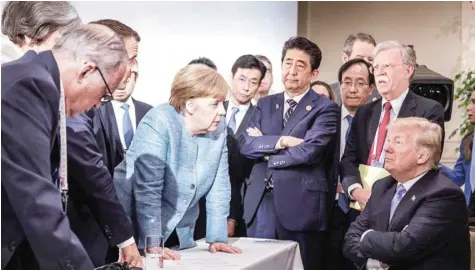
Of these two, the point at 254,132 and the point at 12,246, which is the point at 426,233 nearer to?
the point at 254,132

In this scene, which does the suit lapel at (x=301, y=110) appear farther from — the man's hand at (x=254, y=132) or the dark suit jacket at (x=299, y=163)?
the man's hand at (x=254, y=132)

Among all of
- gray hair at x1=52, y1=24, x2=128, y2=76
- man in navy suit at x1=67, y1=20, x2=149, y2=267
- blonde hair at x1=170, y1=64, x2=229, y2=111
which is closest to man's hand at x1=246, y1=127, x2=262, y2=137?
blonde hair at x1=170, y1=64, x2=229, y2=111

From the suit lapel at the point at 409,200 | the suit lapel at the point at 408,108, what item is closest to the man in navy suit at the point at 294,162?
the suit lapel at the point at 408,108

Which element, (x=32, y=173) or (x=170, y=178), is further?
(x=170, y=178)

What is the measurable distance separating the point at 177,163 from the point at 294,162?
0.82 metres

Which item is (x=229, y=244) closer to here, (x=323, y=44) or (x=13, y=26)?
(x=13, y=26)

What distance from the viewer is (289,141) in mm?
3463

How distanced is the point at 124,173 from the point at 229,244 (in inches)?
21.0

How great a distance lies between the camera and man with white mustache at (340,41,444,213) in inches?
133

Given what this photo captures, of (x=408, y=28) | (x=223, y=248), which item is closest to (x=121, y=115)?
(x=223, y=248)

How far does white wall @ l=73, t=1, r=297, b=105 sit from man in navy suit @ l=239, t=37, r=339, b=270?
699 millimetres

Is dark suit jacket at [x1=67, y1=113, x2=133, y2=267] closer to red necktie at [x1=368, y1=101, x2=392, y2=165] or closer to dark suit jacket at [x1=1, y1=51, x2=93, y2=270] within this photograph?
dark suit jacket at [x1=1, y1=51, x2=93, y2=270]

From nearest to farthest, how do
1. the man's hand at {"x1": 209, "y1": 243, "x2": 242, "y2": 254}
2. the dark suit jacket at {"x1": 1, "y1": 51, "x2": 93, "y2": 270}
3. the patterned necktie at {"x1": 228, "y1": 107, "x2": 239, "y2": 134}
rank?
1. the dark suit jacket at {"x1": 1, "y1": 51, "x2": 93, "y2": 270}
2. the man's hand at {"x1": 209, "y1": 243, "x2": 242, "y2": 254}
3. the patterned necktie at {"x1": 228, "y1": 107, "x2": 239, "y2": 134}

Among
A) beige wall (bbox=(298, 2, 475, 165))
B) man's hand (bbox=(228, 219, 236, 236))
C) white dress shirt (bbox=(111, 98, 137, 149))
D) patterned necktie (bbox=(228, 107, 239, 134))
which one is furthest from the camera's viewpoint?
beige wall (bbox=(298, 2, 475, 165))
